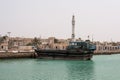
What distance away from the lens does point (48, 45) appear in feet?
325

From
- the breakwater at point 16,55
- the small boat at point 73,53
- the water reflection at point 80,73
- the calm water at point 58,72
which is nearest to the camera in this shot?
the calm water at point 58,72

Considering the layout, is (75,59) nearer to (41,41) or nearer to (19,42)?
(19,42)

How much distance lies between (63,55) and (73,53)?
230 cm

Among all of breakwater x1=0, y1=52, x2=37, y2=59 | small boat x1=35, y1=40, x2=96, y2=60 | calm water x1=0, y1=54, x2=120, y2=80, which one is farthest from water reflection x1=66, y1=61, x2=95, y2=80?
breakwater x1=0, y1=52, x2=37, y2=59

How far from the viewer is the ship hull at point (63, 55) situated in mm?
59084

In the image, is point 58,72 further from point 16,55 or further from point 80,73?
point 16,55

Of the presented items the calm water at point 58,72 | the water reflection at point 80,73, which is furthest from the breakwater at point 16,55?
the water reflection at point 80,73

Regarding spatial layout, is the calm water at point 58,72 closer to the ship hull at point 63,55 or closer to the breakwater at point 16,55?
the ship hull at point 63,55

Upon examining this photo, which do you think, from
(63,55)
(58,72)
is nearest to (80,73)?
(58,72)

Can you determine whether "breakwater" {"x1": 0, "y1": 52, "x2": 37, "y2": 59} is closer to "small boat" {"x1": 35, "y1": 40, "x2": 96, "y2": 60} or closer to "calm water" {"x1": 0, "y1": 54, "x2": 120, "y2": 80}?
"small boat" {"x1": 35, "y1": 40, "x2": 96, "y2": 60}

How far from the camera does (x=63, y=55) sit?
60875 mm

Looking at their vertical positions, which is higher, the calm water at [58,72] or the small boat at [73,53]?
the small boat at [73,53]

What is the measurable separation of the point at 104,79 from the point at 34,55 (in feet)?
126

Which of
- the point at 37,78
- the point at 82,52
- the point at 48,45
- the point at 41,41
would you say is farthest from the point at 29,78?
the point at 41,41
